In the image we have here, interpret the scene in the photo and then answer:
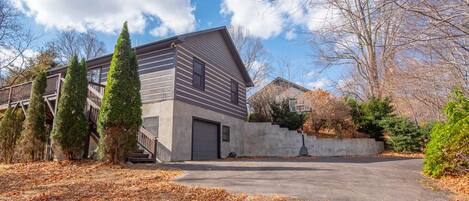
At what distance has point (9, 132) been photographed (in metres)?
11.2

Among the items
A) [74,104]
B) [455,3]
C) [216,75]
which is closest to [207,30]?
[216,75]

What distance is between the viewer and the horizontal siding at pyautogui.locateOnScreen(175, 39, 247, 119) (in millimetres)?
12062

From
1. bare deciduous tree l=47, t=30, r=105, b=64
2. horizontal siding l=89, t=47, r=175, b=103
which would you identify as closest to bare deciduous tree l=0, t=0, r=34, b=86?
bare deciduous tree l=47, t=30, r=105, b=64

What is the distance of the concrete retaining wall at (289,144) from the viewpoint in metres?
14.9

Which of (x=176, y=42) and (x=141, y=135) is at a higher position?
(x=176, y=42)

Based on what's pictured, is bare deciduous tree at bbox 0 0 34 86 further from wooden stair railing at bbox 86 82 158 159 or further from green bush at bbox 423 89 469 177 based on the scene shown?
green bush at bbox 423 89 469 177

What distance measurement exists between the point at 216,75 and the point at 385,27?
10223mm

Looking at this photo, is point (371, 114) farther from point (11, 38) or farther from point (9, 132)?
point (11, 38)

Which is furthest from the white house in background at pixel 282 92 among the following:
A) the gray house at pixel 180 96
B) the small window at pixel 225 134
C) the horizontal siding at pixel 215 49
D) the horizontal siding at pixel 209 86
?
the small window at pixel 225 134

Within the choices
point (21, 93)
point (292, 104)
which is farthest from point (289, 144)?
point (21, 93)

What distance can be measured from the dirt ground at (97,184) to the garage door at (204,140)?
13.9 ft

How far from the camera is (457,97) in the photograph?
6.92m

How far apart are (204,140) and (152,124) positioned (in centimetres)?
246

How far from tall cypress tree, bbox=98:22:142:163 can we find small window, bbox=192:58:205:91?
387 cm
